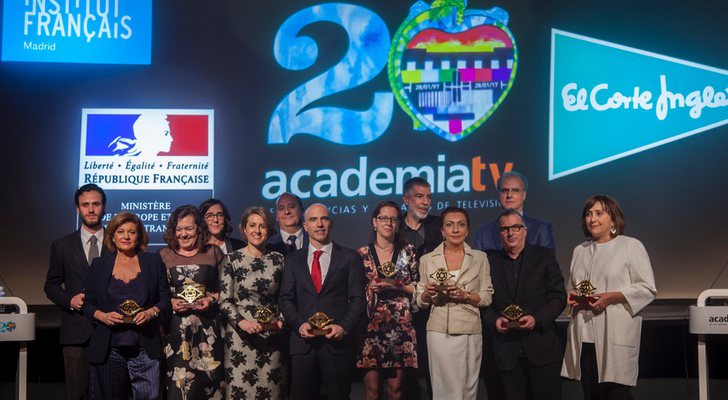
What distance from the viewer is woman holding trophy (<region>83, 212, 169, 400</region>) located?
4.75m

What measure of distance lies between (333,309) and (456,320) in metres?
0.73

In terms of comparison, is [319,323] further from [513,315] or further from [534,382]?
[534,382]

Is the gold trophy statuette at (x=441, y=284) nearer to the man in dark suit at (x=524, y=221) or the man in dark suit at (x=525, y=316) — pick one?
the man in dark suit at (x=525, y=316)

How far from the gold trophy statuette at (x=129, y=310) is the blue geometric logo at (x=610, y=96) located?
3.50m

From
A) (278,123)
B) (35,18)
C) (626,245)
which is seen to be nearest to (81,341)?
(278,123)

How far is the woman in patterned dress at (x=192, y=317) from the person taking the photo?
16.4ft

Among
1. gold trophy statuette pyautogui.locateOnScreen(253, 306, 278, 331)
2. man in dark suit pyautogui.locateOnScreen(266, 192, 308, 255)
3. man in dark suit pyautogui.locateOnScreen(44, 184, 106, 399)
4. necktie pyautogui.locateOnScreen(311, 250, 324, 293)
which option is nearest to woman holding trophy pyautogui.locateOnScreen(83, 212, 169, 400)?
man in dark suit pyautogui.locateOnScreen(44, 184, 106, 399)

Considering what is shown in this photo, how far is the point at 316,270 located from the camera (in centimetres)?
516

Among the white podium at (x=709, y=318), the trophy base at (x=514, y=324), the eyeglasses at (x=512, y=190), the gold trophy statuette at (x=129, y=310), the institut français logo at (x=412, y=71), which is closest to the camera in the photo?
the gold trophy statuette at (x=129, y=310)

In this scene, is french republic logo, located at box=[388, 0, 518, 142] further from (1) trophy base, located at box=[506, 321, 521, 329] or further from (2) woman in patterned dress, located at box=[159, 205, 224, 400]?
(2) woman in patterned dress, located at box=[159, 205, 224, 400]

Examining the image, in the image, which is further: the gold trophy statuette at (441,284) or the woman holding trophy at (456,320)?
the woman holding trophy at (456,320)

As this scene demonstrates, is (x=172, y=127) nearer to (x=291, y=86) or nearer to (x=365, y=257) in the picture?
(x=291, y=86)

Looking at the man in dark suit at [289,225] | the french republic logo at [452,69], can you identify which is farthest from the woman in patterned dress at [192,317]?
the french republic logo at [452,69]

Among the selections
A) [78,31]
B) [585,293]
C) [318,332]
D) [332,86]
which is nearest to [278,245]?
[318,332]
